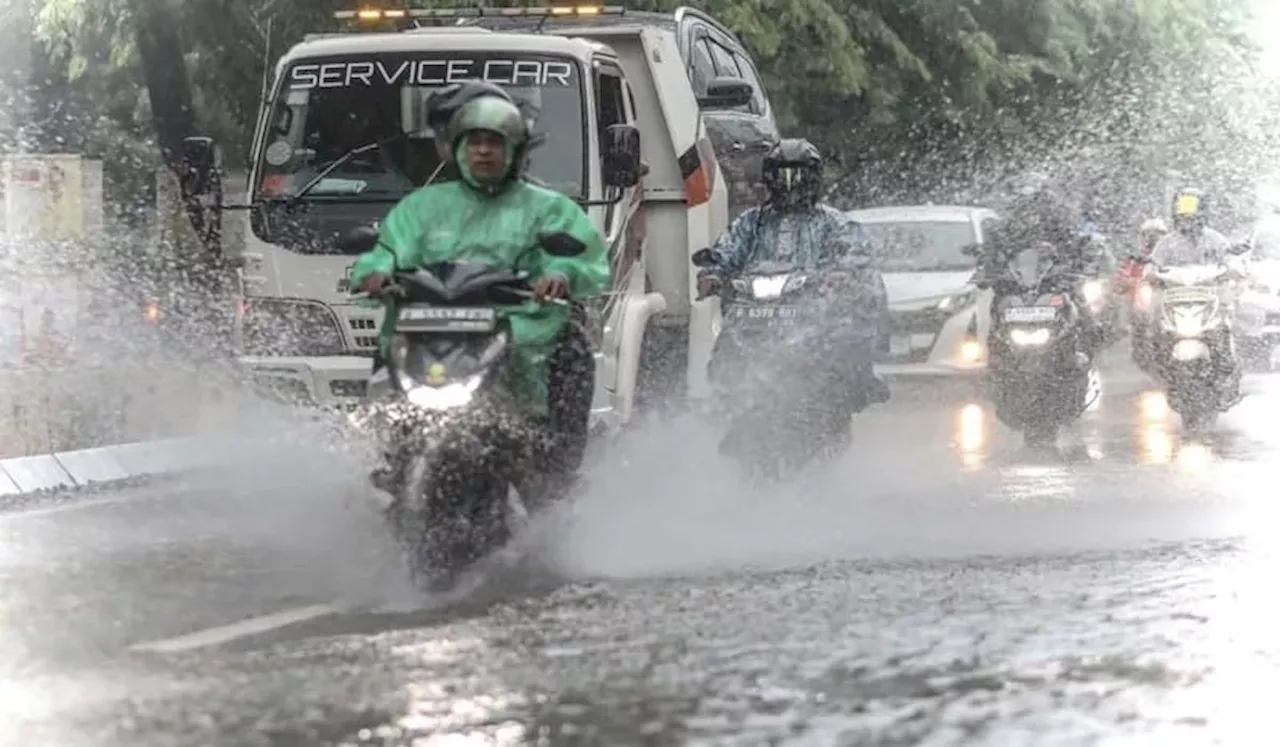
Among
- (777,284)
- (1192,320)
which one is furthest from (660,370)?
(1192,320)

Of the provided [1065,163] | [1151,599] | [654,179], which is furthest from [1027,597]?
[1065,163]

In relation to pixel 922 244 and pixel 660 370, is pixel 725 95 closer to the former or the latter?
pixel 660 370

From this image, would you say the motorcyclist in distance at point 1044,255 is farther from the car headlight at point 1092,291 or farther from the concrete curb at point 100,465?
the concrete curb at point 100,465

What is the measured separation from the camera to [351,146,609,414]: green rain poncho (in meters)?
7.95

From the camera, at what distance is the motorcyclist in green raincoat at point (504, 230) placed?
7961 millimetres

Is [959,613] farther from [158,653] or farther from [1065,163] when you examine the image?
[1065,163]

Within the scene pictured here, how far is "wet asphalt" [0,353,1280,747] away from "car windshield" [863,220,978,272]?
249 inches

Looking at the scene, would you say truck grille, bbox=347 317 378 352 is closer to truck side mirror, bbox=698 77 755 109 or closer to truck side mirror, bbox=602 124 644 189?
truck side mirror, bbox=602 124 644 189

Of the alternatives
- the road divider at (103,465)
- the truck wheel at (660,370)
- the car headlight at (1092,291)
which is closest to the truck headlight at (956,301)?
the car headlight at (1092,291)

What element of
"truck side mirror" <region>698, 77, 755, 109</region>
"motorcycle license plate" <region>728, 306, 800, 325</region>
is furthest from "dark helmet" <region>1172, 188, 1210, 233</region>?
"motorcycle license plate" <region>728, 306, 800, 325</region>

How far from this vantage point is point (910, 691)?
5980 mm

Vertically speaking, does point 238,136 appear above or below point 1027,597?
above

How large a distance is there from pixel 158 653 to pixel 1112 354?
18.7 meters

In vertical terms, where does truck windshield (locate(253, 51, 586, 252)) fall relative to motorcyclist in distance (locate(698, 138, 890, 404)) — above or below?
above
